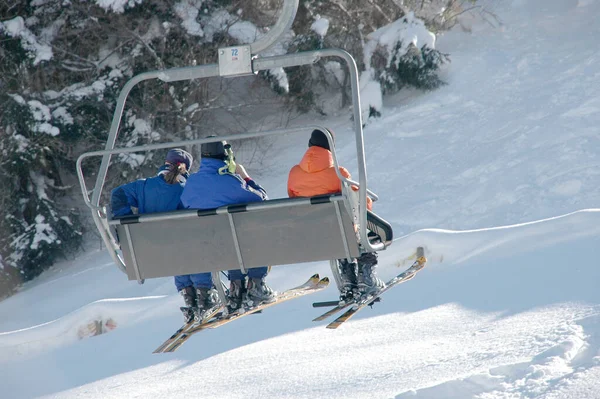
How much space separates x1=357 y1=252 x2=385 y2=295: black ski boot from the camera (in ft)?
21.3

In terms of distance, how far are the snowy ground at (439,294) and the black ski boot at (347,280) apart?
1.19m

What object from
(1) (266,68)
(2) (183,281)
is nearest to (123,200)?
(2) (183,281)

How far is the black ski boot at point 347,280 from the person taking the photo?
6.48 m

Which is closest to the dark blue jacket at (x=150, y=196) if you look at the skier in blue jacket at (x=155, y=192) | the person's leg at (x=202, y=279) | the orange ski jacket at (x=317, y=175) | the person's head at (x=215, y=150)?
the skier in blue jacket at (x=155, y=192)

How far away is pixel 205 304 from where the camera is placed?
657cm

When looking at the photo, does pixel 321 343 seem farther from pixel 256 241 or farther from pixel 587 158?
pixel 587 158

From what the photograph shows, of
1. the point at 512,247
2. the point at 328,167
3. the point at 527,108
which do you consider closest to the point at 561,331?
the point at 512,247

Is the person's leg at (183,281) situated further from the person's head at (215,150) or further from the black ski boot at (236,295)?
the person's head at (215,150)

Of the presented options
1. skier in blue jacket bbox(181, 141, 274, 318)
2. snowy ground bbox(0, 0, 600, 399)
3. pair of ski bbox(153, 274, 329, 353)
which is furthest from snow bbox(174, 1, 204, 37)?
skier in blue jacket bbox(181, 141, 274, 318)

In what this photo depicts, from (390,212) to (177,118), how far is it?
4477 millimetres

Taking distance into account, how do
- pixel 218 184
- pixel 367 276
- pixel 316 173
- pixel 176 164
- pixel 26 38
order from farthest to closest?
pixel 26 38 < pixel 367 276 < pixel 176 164 < pixel 316 173 < pixel 218 184

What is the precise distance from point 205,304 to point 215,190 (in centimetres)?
121

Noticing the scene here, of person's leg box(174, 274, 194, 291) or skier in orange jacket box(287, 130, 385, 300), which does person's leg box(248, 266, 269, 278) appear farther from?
skier in orange jacket box(287, 130, 385, 300)

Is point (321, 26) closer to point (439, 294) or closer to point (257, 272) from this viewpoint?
point (439, 294)
